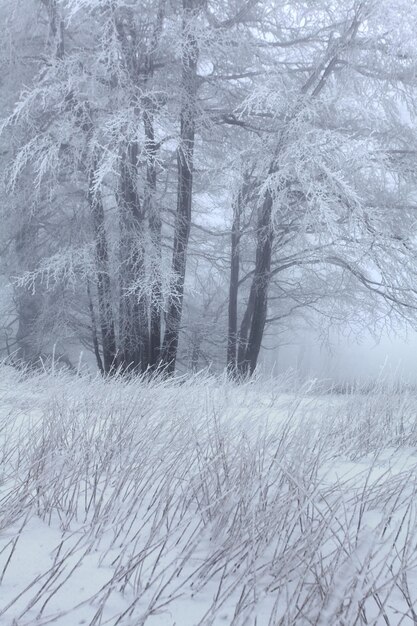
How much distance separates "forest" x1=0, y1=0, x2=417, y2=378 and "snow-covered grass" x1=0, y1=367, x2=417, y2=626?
18.9 feet

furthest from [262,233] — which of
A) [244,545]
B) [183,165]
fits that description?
[244,545]

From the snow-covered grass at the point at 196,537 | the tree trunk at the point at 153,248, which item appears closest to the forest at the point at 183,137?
the tree trunk at the point at 153,248

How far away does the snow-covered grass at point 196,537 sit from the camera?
1892 millimetres

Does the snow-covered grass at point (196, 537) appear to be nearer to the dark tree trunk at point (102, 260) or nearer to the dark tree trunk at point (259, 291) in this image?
the dark tree trunk at point (102, 260)

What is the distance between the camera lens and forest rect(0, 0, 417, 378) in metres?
9.16

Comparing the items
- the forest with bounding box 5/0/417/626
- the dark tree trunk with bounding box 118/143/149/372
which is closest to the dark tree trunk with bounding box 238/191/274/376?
the forest with bounding box 5/0/417/626

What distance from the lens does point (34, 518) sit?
105 inches

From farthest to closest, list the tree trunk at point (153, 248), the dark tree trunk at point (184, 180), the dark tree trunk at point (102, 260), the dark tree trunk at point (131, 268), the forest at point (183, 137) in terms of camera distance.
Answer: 1. the dark tree trunk at point (102, 260)
2. the dark tree trunk at point (131, 268)
3. the dark tree trunk at point (184, 180)
4. the tree trunk at point (153, 248)
5. the forest at point (183, 137)

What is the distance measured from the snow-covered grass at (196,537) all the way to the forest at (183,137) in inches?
226

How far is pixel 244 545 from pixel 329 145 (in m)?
7.38

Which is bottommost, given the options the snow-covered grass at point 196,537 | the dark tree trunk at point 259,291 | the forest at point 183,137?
the snow-covered grass at point 196,537

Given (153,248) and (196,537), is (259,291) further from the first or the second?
(196,537)

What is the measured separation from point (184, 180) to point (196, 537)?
9.40 meters

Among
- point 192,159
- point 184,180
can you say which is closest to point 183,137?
point 192,159
